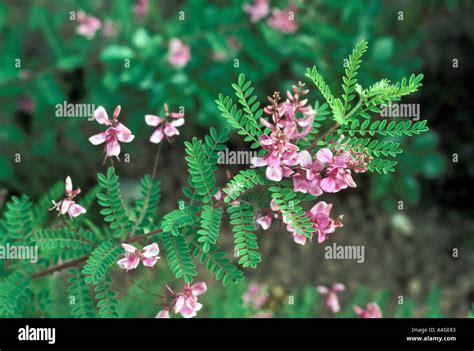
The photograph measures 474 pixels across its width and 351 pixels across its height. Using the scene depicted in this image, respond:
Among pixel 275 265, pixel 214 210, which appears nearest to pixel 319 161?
pixel 214 210

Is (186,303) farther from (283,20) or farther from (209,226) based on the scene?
(283,20)

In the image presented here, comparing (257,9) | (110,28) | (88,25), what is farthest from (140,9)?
(257,9)

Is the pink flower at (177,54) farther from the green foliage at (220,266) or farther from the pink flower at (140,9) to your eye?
the green foliage at (220,266)

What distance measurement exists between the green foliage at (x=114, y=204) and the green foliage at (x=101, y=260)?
0.11 ft

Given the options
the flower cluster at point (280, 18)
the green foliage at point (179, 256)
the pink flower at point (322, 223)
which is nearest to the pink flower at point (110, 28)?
the flower cluster at point (280, 18)

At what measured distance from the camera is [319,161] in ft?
3.75

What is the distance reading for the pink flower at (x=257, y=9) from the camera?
99.9 inches

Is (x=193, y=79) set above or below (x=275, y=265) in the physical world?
above

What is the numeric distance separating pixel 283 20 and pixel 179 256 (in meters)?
1.61

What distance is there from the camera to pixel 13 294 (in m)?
1.36

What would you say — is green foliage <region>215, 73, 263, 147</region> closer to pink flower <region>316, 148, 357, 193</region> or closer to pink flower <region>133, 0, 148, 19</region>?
pink flower <region>316, 148, 357, 193</region>
